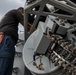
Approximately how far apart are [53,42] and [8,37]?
1.47 meters

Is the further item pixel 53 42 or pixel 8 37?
pixel 8 37

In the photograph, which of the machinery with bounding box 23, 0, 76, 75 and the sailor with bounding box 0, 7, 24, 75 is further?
the sailor with bounding box 0, 7, 24, 75

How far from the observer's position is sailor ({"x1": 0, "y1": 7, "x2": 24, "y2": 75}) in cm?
506

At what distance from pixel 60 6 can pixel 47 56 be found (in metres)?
0.67

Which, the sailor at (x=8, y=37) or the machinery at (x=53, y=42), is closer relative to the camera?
the machinery at (x=53, y=42)

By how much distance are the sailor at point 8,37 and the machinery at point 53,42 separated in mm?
554

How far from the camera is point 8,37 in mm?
5293

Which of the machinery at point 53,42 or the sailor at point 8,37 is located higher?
the machinery at point 53,42

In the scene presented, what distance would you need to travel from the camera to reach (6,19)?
559cm

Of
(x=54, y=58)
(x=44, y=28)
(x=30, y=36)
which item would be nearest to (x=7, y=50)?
(x=30, y=36)

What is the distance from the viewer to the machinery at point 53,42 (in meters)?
3.76

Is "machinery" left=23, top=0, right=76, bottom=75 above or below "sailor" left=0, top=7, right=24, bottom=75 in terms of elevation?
above

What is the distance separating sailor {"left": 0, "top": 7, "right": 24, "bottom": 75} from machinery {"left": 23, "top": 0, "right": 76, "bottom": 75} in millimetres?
554

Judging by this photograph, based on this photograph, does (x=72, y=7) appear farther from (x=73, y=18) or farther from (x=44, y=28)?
(x=44, y=28)
